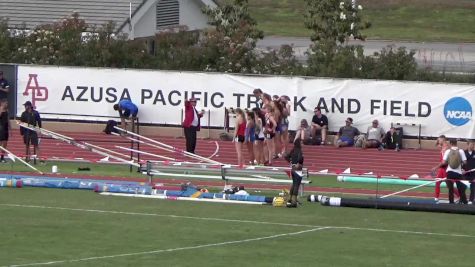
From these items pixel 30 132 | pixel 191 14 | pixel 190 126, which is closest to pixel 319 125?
pixel 190 126

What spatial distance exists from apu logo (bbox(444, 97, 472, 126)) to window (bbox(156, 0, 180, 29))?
69.4 feet

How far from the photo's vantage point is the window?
185 ft

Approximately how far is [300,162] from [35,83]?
1602cm

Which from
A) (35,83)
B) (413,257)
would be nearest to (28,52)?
(35,83)

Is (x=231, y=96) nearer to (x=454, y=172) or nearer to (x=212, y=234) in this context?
(x=454, y=172)

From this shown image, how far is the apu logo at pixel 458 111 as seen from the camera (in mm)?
36969

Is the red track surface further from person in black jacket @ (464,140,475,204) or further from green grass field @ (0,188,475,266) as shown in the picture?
green grass field @ (0,188,475,266)

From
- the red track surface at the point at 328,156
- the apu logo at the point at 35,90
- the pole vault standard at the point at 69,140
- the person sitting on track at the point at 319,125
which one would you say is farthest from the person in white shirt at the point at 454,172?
the apu logo at the point at 35,90

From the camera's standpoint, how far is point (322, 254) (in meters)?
20.1

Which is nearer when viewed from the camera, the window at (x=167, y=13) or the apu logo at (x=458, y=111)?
the apu logo at (x=458, y=111)

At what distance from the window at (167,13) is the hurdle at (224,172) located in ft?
91.2

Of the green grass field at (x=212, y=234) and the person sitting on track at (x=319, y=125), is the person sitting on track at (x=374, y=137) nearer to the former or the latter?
the person sitting on track at (x=319, y=125)

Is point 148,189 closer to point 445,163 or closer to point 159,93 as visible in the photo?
point 445,163

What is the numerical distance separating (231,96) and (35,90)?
6014 millimetres
